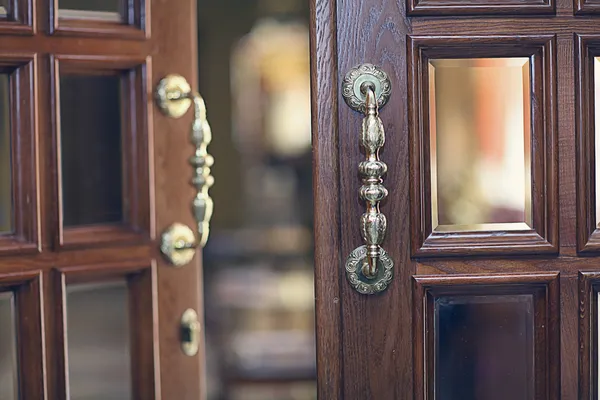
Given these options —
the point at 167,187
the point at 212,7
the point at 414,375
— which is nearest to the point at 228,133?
the point at 212,7

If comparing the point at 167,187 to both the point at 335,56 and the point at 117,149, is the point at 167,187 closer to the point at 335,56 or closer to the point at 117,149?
the point at 117,149

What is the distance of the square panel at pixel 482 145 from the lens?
3.99 feet

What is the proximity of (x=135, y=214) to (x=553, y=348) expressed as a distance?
73cm

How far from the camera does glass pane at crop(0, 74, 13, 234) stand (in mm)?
1278

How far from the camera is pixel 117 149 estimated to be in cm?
142

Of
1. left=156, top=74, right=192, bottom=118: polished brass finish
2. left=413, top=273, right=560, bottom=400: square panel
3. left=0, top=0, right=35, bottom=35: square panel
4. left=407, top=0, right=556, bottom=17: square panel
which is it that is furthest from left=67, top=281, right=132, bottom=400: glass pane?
left=407, top=0, right=556, bottom=17: square panel

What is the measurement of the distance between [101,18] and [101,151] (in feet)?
0.74

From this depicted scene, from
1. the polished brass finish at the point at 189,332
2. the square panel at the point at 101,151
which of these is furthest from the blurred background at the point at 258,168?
the square panel at the point at 101,151

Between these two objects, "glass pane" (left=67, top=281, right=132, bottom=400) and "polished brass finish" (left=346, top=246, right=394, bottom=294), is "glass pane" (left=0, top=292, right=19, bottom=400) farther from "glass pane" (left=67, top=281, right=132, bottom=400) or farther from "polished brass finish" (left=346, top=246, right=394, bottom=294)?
"polished brass finish" (left=346, top=246, right=394, bottom=294)

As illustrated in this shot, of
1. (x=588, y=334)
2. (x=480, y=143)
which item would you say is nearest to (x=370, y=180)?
(x=480, y=143)

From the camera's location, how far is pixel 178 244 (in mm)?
1462

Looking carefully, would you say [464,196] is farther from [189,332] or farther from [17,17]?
[17,17]

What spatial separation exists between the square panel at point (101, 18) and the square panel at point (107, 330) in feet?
1.29

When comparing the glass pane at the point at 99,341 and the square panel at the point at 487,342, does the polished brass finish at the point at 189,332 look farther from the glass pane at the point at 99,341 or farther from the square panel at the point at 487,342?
the square panel at the point at 487,342
